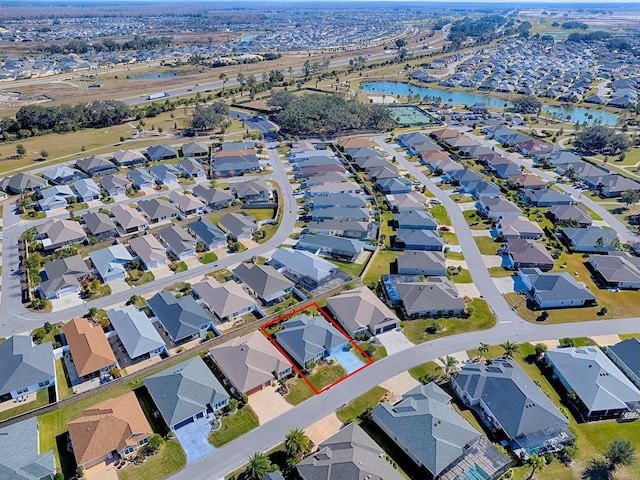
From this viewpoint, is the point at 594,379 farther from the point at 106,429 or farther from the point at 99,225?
the point at 99,225

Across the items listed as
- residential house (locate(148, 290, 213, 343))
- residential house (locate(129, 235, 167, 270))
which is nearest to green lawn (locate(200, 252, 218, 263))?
residential house (locate(129, 235, 167, 270))

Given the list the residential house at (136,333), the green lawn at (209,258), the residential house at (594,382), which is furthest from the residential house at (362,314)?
the green lawn at (209,258)

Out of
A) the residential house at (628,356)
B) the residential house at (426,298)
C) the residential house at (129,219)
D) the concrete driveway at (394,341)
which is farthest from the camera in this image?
the residential house at (129,219)

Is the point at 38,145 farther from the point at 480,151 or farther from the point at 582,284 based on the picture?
the point at 582,284

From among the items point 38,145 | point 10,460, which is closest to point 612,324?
point 10,460

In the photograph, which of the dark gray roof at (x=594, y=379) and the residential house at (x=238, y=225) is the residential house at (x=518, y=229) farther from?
the residential house at (x=238, y=225)

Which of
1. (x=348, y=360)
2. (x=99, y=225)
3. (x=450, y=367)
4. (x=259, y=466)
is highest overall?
(x=99, y=225)

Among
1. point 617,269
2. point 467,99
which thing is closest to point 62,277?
point 617,269

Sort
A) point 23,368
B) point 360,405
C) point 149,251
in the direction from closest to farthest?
point 360,405, point 23,368, point 149,251
